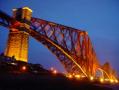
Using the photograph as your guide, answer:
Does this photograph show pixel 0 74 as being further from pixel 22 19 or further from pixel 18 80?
pixel 22 19

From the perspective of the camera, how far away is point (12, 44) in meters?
53.4

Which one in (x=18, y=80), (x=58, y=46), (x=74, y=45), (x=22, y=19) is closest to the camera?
(x=18, y=80)

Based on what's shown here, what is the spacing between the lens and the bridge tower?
51.8m

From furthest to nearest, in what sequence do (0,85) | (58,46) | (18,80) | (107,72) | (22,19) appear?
(107,72)
(58,46)
(22,19)
(18,80)
(0,85)

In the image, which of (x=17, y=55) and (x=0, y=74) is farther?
(x=17, y=55)

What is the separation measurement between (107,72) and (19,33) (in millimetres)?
49317

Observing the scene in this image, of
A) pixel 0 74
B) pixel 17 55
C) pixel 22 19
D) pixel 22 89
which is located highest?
pixel 22 19

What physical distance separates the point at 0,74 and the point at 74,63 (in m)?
43.4

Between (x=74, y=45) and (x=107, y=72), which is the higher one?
(x=74, y=45)

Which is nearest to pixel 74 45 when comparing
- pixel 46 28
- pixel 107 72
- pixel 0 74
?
pixel 46 28

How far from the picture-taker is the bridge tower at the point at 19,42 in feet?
170

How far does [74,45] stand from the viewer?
236 feet

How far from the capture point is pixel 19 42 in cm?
5275

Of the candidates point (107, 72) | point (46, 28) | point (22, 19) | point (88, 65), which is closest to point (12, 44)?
point (22, 19)
